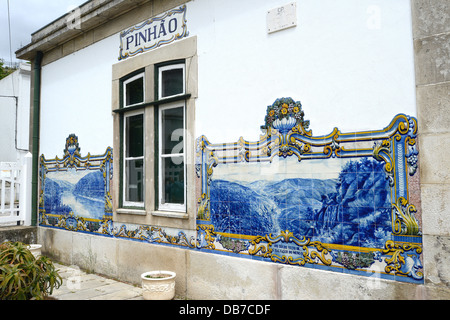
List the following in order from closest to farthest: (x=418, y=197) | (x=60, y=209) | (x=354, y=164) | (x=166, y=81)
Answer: (x=418, y=197) < (x=354, y=164) < (x=166, y=81) < (x=60, y=209)

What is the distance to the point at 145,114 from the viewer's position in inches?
233

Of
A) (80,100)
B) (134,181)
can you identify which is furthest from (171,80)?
(80,100)

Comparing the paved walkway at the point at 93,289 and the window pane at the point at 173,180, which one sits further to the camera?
the window pane at the point at 173,180

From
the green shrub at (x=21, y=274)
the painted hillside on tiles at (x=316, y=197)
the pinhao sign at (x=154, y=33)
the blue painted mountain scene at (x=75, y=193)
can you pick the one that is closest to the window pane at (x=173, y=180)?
the painted hillside on tiles at (x=316, y=197)

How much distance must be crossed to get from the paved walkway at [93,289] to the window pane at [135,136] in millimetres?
1924

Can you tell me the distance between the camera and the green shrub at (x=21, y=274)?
382 centimetres

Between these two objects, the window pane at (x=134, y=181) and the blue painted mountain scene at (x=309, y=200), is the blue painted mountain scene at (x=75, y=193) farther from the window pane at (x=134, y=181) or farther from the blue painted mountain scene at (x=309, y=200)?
the blue painted mountain scene at (x=309, y=200)

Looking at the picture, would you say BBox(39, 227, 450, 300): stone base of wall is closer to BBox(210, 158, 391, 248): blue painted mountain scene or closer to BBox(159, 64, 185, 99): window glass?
BBox(210, 158, 391, 248): blue painted mountain scene

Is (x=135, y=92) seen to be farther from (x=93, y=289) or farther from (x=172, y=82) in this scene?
(x=93, y=289)

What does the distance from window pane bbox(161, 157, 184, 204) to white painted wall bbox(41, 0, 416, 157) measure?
0.67 meters
